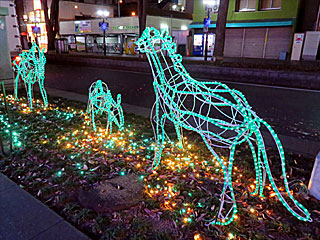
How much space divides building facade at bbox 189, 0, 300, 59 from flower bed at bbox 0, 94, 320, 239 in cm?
1934

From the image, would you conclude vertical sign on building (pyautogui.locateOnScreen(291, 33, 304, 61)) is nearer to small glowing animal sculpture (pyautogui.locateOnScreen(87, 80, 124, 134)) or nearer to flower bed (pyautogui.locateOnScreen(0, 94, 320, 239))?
flower bed (pyautogui.locateOnScreen(0, 94, 320, 239))

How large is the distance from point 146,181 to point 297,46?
21.7 metres

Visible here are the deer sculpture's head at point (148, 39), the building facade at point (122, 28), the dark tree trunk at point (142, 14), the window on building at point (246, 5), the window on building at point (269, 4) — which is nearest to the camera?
the deer sculpture's head at point (148, 39)

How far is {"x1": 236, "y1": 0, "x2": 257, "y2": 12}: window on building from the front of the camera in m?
23.7

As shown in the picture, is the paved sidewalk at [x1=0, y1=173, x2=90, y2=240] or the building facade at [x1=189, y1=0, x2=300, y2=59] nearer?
the paved sidewalk at [x1=0, y1=173, x2=90, y2=240]

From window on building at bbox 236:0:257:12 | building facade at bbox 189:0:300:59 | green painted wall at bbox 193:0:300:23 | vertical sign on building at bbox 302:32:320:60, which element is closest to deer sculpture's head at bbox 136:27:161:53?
building facade at bbox 189:0:300:59

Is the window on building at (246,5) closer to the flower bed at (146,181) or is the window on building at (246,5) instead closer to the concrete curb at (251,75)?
the concrete curb at (251,75)

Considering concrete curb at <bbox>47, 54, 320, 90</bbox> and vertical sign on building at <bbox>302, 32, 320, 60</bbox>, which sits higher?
vertical sign on building at <bbox>302, 32, 320, 60</bbox>

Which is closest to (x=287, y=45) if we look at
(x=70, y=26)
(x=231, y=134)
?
(x=231, y=134)

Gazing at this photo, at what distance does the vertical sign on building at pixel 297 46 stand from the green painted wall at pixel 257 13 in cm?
224

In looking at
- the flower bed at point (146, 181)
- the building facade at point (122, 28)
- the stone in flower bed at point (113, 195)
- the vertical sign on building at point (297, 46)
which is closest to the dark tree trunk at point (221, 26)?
the vertical sign on building at point (297, 46)

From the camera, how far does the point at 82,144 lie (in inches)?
194

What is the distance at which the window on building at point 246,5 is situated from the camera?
77.8 feet

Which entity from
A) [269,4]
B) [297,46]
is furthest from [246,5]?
[297,46]
